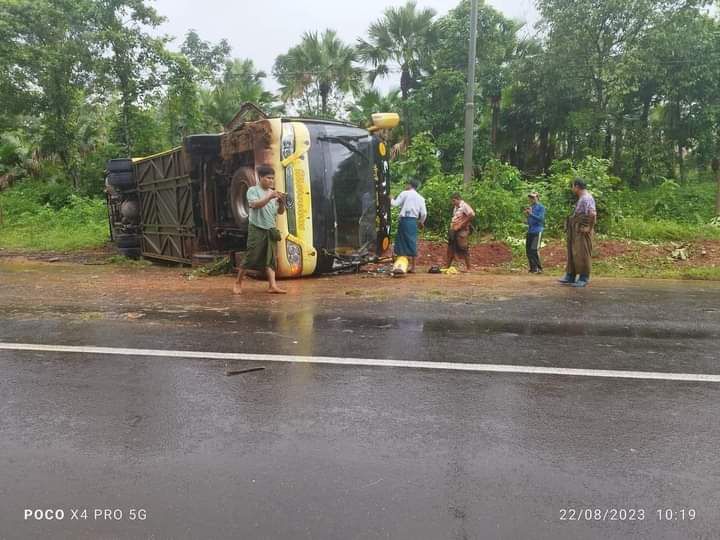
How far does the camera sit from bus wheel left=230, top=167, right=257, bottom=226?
933 centimetres

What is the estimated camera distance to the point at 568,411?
3459 millimetres

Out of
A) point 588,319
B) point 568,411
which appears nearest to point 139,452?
point 568,411

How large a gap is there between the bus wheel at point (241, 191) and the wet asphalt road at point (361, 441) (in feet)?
15.1

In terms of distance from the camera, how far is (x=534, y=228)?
9.90 meters

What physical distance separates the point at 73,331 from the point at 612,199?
12.0 m

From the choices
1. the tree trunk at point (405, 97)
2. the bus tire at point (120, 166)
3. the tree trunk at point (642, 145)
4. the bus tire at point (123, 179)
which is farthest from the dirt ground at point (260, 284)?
the tree trunk at point (405, 97)

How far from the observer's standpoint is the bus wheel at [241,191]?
30.6 feet

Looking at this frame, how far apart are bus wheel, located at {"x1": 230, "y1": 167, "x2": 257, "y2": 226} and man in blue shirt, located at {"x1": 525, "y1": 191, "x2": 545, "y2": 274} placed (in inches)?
182

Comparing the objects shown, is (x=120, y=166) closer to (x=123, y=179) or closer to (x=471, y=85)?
(x=123, y=179)

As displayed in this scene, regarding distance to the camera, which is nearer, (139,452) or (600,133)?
(139,452)

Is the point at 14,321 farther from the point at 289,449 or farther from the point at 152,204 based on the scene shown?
the point at 152,204

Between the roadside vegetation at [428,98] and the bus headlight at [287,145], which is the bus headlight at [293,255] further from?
the roadside vegetation at [428,98]

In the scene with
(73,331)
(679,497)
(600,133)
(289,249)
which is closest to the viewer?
(679,497)

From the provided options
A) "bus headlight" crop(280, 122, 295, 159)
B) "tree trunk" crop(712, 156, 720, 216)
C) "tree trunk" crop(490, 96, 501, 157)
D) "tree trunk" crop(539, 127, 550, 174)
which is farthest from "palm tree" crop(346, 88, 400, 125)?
"bus headlight" crop(280, 122, 295, 159)
